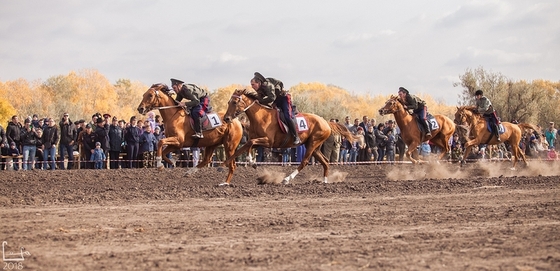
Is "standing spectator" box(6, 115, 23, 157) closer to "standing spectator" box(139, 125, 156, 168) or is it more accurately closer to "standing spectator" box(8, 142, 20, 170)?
"standing spectator" box(8, 142, 20, 170)

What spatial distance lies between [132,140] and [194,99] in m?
6.23

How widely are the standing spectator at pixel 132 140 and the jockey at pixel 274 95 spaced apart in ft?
24.3

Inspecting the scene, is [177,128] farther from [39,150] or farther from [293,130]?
[39,150]

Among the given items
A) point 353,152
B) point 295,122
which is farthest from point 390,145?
point 295,122

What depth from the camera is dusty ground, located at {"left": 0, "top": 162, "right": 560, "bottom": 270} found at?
262 inches

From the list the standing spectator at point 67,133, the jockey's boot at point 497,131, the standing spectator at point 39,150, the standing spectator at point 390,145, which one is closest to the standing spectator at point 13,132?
the standing spectator at point 39,150

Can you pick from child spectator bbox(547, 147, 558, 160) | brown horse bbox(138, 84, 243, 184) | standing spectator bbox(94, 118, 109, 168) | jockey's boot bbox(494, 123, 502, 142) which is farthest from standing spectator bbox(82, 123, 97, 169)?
child spectator bbox(547, 147, 558, 160)

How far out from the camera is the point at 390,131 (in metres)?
26.5

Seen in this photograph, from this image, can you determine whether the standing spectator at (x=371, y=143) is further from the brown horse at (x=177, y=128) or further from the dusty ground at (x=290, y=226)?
the dusty ground at (x=290, y=226)

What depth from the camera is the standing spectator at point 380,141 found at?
26297mm

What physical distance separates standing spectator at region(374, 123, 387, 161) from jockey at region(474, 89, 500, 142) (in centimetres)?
453

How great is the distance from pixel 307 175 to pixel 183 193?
6826 mm

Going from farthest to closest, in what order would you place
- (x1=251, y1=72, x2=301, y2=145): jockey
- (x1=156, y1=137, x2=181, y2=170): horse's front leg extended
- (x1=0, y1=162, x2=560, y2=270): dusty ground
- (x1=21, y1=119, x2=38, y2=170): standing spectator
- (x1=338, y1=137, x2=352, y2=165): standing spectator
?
(x1=338, y1=137, x2=352, y2=165): standing spectator, (x1=21, y1=119, x2=38, y2=170): standing spectator, (x1=156, y1=137, x2=181, y2=170): horse's front leg extended, (x1=251, y1=72, x2=301, y2=145): jockey, (x1=0, y1=162, x2=560, y2=270): dusty ground

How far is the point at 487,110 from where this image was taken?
22.7 metres
